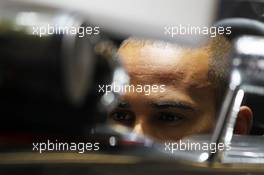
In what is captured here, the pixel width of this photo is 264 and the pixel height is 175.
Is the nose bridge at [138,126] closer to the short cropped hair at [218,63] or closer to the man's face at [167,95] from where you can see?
the man's face at [167,95]

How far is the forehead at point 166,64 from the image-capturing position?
1.13m

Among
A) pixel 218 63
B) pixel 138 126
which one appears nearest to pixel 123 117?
pixel 138 126

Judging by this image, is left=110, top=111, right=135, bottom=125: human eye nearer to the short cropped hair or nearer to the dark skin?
the dark skin

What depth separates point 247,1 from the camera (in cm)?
115

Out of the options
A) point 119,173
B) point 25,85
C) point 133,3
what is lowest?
point 119,173

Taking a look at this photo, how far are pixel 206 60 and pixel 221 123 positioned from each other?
90 millimetres

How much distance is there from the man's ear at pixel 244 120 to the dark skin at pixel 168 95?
0.04m

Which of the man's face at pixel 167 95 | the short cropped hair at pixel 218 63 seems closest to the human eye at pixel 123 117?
the man's face at pixel 167 95

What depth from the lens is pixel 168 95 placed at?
44.7 inches

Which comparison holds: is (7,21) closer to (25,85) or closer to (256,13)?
(25,85)

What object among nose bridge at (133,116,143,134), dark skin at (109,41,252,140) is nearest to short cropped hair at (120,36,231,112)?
dark skin at (109,41,252,140)

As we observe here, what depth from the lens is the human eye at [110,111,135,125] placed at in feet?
3.68

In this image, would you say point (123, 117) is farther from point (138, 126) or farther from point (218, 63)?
point (218, 63)

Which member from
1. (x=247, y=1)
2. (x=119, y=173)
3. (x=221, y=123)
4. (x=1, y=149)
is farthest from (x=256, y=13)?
(x=1, y=149)
